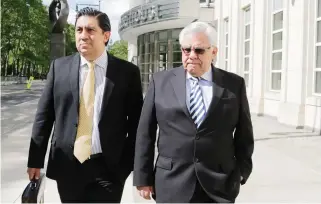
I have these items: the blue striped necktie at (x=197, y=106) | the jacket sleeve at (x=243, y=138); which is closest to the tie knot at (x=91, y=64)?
the blue striped necktie at (x=197, y=106)

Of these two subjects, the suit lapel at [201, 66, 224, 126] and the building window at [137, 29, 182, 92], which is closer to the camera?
the suit lapel at [201, 66, 224, 126]

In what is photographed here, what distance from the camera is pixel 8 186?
597 centimetres

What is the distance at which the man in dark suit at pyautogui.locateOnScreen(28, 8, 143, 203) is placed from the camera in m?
2.85

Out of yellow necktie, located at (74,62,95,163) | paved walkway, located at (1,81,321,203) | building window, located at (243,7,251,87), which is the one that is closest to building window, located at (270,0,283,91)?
building window, located at (243,7,251,87)

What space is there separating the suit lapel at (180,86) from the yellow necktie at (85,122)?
0.60 meters

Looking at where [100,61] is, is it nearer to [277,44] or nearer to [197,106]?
[197,106]

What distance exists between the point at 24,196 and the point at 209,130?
1248 millimetres

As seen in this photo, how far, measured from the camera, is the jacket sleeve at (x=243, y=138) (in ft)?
9.05

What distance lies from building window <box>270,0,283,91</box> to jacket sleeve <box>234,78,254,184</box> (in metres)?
13.9

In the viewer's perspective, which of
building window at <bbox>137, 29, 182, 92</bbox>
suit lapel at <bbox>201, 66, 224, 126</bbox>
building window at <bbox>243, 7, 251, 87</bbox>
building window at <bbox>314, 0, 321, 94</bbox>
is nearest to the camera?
suit lapel at <bbox>201, 66, 224, 126</bbox>

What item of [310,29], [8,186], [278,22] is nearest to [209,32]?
[8,186]

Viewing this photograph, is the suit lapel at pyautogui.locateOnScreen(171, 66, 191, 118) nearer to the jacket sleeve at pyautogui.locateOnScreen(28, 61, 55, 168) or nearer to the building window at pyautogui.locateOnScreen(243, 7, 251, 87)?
the jacket sleeve at pyautogui.locateOnScreen(28, 61, 55, 168)

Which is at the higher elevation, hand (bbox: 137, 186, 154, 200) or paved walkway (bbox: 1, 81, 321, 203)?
hand (bbox: 137, 186, 154, 200)

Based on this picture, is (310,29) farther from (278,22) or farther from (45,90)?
(45,90)
